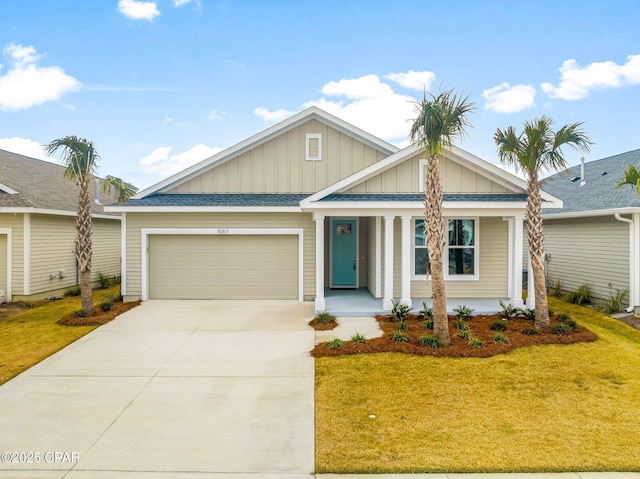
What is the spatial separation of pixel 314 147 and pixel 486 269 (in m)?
6.88

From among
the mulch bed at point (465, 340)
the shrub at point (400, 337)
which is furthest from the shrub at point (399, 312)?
the shrub at point (400, 337)

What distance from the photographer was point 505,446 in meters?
4.38

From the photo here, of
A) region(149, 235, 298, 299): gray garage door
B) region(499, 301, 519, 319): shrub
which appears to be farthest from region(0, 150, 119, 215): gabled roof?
region(499, 301, 519, 319): shrub

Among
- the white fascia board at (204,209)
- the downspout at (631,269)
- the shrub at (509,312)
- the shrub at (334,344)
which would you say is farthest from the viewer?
the white fascia board at (204,209)

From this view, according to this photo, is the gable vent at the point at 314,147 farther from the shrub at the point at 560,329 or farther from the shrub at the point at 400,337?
the shrub at the point at 560,329

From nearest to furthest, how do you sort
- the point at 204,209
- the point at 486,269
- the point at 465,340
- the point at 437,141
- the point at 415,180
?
the point at 437,141 → the point at 465,340 → the point at 415,180 → the point at 486,269 → the point at 204,209

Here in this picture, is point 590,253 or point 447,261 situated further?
point 590,253

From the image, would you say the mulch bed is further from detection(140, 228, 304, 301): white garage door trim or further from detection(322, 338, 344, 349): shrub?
detection(140, 228, 304, 301): white garage door trim

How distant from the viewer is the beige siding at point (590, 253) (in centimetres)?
1146

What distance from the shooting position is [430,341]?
7.85m

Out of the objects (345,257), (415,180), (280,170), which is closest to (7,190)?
(280,170)

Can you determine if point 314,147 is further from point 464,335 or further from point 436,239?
point 464,335

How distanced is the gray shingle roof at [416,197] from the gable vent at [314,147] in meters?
3.57

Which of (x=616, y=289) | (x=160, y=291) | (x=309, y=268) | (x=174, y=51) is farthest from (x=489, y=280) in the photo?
(x=174, y=51)
